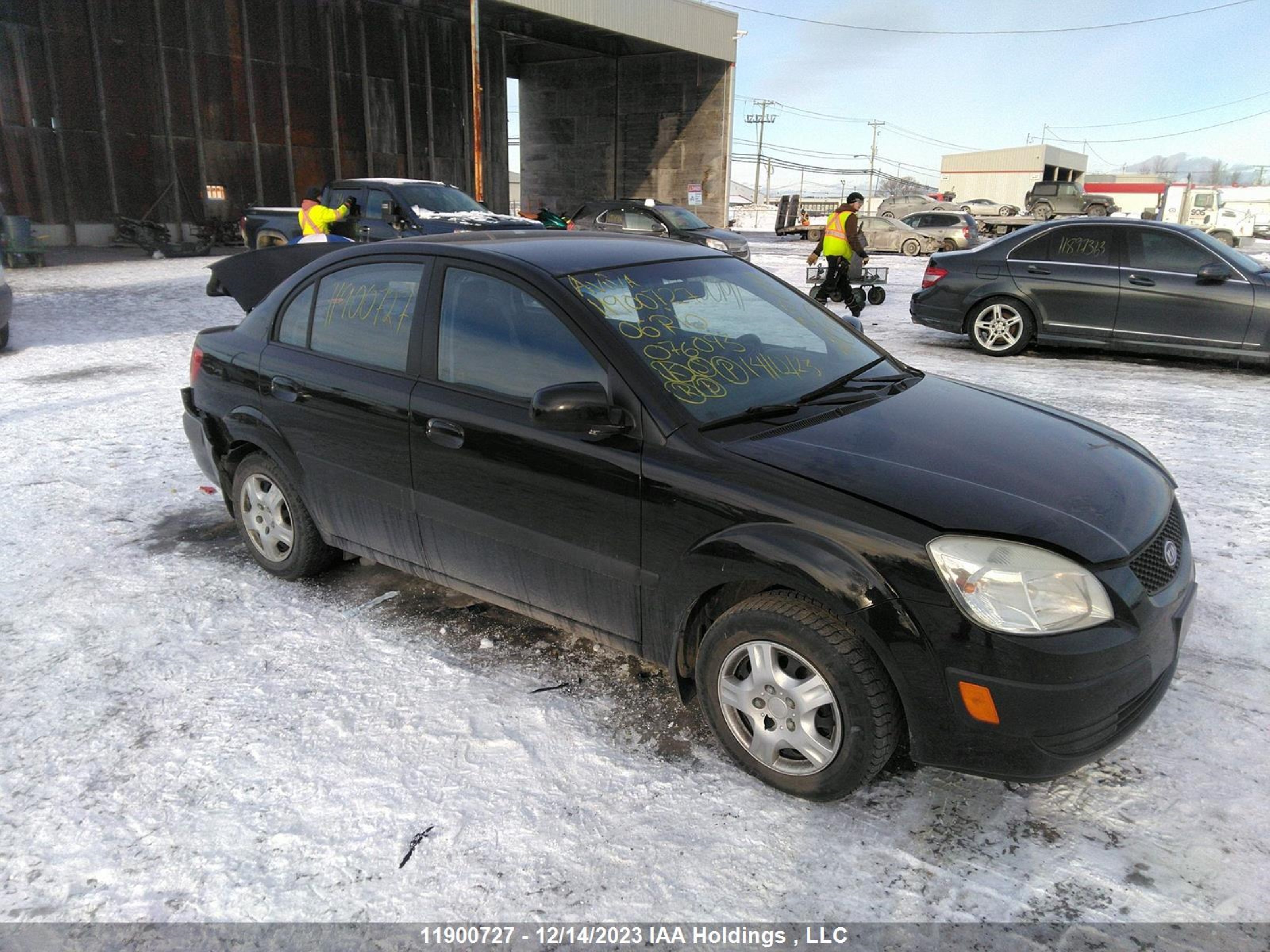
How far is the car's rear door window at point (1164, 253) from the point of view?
8859 millimetres

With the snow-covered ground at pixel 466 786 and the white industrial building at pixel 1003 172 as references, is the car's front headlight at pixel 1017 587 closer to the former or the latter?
the snow-covered ground at pixel 466 786

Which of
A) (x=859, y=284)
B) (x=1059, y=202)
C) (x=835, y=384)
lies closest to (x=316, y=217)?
(x=859, y=284)

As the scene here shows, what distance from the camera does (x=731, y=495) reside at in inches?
106

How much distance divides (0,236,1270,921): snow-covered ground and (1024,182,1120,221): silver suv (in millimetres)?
37849

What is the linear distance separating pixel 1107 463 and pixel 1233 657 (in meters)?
1.17

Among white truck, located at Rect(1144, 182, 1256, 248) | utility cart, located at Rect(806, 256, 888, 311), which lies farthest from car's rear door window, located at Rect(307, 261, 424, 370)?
white truck, located at Rect(1144, 182, 1256, 248)

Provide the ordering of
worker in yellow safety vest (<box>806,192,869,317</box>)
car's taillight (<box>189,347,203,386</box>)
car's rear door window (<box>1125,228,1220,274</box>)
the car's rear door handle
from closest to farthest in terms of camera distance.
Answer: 1. the car's rear door handle
2. car's taillight (<box>189,347,203,386</box>)
3. car's rear door window (<box>1125,228,1220,274</box>)
4. worker in yellow safety vest (<box>806,192,869,317</box>)

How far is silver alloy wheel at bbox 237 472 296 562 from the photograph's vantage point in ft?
13.8

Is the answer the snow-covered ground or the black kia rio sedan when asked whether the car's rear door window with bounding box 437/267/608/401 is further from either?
the snow-covered ground

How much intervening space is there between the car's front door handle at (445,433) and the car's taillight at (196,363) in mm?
1787

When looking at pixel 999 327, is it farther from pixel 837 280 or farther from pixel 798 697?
pixel 798 697

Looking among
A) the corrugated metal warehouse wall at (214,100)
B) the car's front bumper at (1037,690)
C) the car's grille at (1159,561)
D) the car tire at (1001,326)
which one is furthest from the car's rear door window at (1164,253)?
the corrugated metal warehouse wall at (214,100)

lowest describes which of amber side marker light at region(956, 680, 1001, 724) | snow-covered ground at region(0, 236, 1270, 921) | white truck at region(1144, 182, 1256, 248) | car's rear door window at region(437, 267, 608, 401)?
snow-covered ground at region(0, 236, 1270, 921)

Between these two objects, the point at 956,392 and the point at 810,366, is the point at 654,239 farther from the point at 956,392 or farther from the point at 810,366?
the point at 956,392
